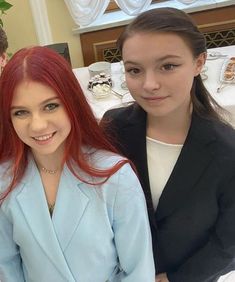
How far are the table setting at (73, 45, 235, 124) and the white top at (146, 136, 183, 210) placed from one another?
23.3 inches

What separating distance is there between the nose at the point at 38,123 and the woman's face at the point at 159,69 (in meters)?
0.23

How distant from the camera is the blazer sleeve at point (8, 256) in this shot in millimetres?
926

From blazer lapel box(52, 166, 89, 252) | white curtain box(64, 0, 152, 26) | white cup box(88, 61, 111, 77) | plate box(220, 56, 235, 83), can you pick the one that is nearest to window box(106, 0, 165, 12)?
white curtain box(64, 0, 152, 26)

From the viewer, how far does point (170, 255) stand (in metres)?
1.05

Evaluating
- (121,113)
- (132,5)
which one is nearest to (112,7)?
(132,5)

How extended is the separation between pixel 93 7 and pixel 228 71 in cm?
103

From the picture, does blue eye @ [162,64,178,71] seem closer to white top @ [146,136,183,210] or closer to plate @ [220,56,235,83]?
white top @ [146,136,183,210]

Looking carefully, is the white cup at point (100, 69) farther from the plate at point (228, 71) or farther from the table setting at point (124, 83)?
the plate at point (228, 71)

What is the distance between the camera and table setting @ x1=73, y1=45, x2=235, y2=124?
164 centimetres

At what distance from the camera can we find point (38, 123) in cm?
75

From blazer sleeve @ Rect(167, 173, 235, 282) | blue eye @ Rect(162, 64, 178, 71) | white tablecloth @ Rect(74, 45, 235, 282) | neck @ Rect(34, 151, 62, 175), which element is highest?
blue eye @ Rect(162, 64, 178, 71)

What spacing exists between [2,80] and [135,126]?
0.37 metres

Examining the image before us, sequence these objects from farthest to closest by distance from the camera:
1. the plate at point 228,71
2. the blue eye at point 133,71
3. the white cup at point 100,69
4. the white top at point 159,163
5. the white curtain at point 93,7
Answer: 1. the white curtain at point 93,7
2. the white cup at point 100,69
3. the plate at point 228,71
4. the white top at point 159,163
5. the blue eye at point 133,71

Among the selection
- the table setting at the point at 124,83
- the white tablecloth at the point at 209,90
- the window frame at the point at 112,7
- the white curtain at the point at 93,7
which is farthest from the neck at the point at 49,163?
the window frame at the point at 112,7
